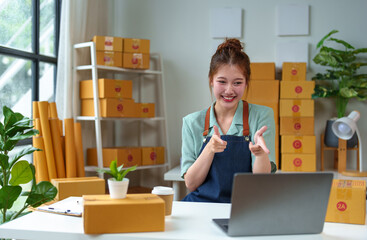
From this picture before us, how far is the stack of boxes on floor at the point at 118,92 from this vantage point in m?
3.38

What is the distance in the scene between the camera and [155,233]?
1.20 meters

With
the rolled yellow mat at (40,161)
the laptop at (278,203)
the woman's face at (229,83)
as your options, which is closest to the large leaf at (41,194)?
the rolled yellow mat at (40,161)

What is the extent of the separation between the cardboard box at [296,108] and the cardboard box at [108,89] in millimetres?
1300

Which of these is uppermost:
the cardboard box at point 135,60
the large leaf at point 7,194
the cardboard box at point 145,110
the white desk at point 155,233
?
the cardboard box at point 135,60

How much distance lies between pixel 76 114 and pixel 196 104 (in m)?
1.18

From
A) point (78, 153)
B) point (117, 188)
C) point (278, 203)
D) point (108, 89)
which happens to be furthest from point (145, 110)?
point (278, 203)

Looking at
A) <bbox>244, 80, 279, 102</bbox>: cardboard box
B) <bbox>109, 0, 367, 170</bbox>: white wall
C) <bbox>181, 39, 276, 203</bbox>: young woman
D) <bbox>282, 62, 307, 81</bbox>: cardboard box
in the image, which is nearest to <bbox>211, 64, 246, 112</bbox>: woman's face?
<bbox>181, 39, 276, 203</bbox>: young woman

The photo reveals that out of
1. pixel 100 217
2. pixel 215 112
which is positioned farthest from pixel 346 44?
pixel 100 217

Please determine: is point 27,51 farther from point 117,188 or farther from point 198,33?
point 117,188

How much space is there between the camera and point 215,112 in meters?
2.03

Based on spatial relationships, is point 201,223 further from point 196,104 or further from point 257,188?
point 196,104

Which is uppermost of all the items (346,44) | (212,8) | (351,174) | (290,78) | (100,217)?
(212,8)

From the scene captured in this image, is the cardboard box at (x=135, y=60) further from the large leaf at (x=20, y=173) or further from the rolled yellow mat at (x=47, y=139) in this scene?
the large leaf at (x=20, y=173)

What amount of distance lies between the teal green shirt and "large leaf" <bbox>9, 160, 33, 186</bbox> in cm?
81
